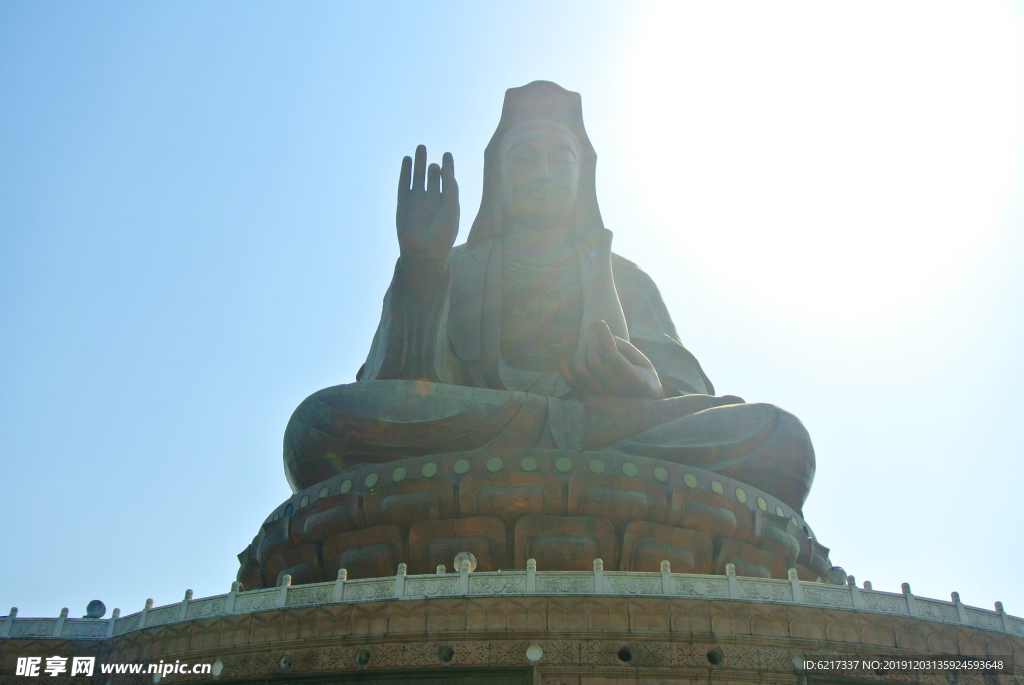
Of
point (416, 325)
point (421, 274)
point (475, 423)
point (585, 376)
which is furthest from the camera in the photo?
point (416, 325)

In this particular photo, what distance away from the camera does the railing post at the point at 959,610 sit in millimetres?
7930

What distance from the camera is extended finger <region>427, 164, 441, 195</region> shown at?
36.8 feet

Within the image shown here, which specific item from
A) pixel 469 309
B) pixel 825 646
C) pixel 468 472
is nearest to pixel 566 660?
pixel 825 646

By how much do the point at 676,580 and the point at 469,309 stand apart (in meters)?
5.79

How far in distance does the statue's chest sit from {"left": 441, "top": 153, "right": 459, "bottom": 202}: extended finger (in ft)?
6.77

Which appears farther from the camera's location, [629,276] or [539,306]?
[629,276]

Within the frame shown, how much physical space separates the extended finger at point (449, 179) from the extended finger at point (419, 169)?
199mm

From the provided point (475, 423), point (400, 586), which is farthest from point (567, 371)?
point (400, 586)

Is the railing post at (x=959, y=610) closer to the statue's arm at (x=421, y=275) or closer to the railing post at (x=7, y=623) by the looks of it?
the statue's arm at (x=421, y=275)

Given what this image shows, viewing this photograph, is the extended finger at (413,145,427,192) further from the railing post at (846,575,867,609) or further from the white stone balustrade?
the railing post at (846,575,867,609)

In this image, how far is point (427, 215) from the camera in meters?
11.1

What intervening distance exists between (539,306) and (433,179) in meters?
2.32

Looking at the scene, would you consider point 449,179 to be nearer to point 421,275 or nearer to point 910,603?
point 421,275

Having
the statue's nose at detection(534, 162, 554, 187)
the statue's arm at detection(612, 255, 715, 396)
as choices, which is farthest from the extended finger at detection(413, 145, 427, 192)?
the statue's arm at detection(612, 255, 715, 396)
